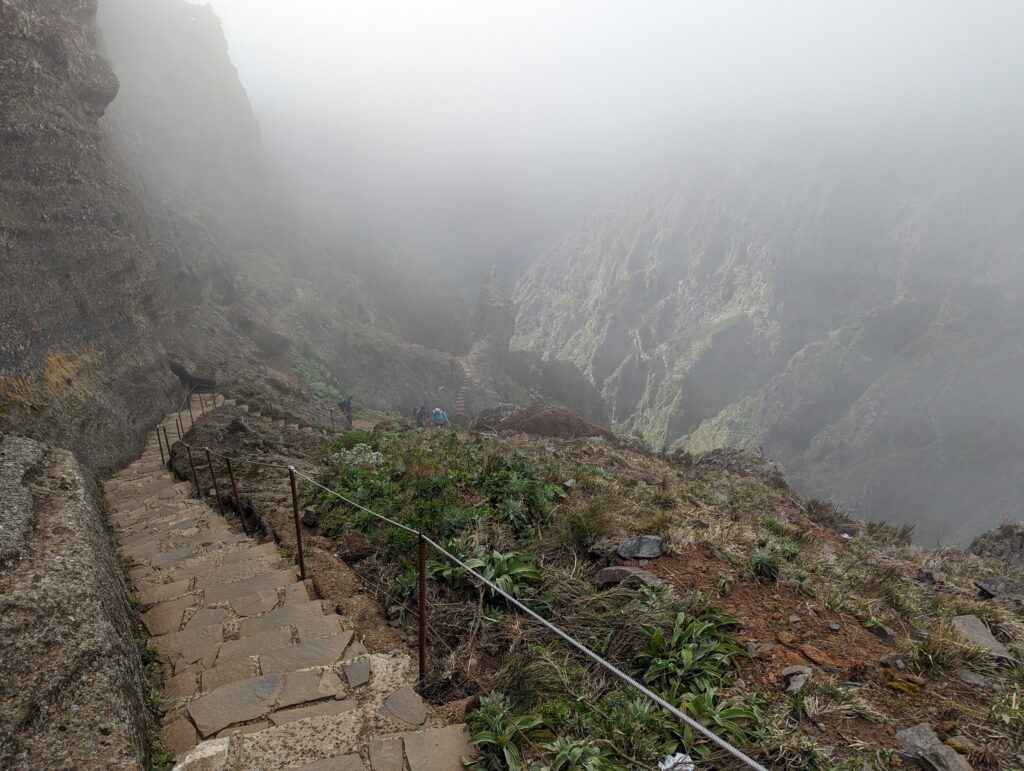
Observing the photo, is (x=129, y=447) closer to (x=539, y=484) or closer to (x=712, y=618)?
(x=539, y=484)

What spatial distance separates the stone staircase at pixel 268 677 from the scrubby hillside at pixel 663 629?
37cm

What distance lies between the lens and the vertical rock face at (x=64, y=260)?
10678mm

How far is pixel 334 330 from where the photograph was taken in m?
46.4

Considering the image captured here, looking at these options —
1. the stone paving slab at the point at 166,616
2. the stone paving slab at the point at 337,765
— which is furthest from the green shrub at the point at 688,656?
the stone paving slab at the point at 166,616

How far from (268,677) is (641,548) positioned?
386 cm

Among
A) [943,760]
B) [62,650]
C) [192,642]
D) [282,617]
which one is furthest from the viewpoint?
[282,617]

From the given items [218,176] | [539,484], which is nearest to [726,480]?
[539,484]

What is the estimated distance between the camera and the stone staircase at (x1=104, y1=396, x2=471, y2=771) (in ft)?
10.1

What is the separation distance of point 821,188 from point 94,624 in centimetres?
→ 20959

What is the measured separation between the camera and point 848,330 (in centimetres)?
12875

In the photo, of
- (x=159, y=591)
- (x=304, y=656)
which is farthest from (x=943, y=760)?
(x=159, y=591)

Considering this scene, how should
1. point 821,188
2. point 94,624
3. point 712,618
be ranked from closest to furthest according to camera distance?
point 94,624, point 712,618, point 821,188

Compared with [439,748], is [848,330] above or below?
below

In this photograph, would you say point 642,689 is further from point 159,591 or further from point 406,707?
point 159,591
